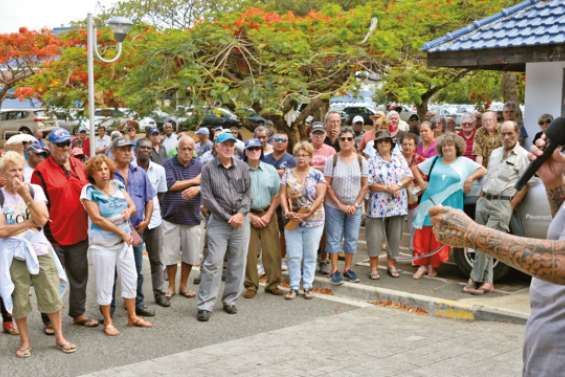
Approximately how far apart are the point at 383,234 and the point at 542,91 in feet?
12.9

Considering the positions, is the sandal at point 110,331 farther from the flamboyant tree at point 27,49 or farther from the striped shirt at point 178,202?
the flamboyant tree at point 27,49

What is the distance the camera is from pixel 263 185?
833 cm

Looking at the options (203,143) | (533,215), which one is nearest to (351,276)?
(533,215)

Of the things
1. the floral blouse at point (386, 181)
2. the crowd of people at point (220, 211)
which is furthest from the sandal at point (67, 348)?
the floral blouse at point (386, 181)

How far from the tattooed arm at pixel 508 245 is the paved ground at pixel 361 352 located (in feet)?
10.7

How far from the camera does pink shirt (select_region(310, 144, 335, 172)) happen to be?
938 cm

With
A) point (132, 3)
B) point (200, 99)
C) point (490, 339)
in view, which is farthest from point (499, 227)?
point (132, 3)

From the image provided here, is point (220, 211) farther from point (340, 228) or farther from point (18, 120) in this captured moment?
point (18, 120)

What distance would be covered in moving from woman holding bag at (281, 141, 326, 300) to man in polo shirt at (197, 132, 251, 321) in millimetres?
730

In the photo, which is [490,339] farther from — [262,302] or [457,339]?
[262,302]

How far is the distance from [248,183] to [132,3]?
51.6 ft

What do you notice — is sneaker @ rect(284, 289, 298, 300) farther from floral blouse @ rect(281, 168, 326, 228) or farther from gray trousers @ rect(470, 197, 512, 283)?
gray trousers @ rect(470, 197, 512, 283)

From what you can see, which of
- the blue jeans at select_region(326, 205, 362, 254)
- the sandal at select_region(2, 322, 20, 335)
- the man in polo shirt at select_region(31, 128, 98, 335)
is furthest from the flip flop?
the blue jeans at select_region(326, 205, 362, 254)

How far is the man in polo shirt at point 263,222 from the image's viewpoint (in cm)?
833
